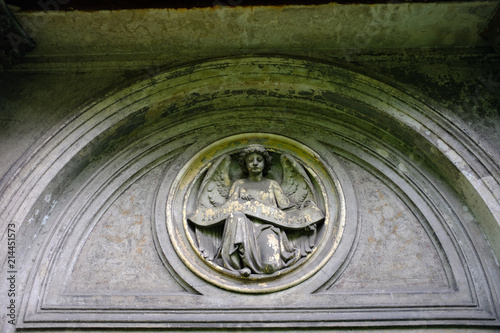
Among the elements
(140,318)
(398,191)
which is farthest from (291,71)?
(140,318)

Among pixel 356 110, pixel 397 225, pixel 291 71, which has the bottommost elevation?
pixel 397 225

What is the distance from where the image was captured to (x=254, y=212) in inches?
179

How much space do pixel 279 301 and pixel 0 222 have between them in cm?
244

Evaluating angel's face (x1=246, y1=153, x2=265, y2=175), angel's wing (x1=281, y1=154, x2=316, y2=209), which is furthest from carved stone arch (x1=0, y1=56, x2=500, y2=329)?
angel's face (x1=246, y1=153, x2=265, y2=175)

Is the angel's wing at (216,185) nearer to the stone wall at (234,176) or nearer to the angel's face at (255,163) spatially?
the stone wall at (234,176)

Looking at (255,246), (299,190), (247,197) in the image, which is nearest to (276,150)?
(299,190)

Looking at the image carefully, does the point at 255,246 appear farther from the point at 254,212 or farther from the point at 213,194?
the point at 213,194

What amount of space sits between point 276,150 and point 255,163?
352 millimetres

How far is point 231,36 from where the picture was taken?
477 cm

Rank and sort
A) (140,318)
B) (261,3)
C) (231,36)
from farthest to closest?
(231,36) < (261,3) < (140,318)

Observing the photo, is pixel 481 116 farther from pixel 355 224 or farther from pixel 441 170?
pixel 355 224

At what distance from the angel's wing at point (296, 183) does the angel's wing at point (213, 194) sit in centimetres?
59

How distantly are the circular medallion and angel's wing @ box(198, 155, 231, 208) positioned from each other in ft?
0.03

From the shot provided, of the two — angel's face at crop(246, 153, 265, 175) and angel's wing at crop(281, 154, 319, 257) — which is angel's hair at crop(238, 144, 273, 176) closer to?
angel's face at crop(246, 153, 265, 175)
